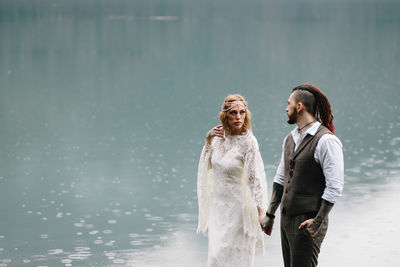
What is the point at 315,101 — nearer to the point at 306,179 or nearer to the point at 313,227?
the point at 306,179

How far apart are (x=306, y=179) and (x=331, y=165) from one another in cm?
21

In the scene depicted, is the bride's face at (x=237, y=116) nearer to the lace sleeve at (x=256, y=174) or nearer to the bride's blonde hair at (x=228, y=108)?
the bride's blonde hair at (x=228, y=108)

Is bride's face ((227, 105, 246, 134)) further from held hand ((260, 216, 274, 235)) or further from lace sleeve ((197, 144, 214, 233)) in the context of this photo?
held hand ((260, 216, 274, 235))

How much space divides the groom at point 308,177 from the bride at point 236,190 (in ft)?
1.92

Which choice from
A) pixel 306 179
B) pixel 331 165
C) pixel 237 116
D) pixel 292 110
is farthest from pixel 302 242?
pixel 237 116

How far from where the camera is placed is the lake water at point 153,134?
9.84 m

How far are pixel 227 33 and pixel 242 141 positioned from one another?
4932cm

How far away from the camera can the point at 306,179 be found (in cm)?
510

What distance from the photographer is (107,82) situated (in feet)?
98.8

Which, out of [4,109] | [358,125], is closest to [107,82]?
[4,109]

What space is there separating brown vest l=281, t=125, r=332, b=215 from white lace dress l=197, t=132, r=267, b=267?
73 centimetres

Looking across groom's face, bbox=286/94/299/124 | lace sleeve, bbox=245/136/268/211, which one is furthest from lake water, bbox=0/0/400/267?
groom's face, bbox=286/94/299/124

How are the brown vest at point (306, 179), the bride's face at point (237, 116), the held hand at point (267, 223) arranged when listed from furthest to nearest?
1. the bride's face at point (237, 116)
2. the held hand at point (267, 223)
3. the brown vest at point (306, 179)

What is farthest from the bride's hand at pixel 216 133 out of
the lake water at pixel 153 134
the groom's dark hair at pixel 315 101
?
the lake water at pixel 153 134
